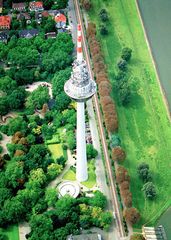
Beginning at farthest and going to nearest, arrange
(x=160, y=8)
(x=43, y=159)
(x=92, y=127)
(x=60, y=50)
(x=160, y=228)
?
(x=160, y=8) < (x=60, y=50) < (x=92, y=127) < (x=43, y=159) < (x=160, y=228)

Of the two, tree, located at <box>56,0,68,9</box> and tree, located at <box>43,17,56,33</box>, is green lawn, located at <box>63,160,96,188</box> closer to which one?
tree, located at <box>43,17,56,33</box>

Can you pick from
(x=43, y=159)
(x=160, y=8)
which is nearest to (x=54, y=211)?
(x=43, y=159)

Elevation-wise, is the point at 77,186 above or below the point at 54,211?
Result: above

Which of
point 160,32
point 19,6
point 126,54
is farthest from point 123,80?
point 19,6

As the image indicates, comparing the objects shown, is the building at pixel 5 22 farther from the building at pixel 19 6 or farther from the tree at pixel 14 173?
the tree at pixel 14 173

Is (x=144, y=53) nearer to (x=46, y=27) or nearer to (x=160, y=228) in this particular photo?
(x=46, y=27)

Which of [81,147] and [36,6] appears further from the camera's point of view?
[36,6]

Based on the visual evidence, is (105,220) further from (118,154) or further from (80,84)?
(80,84)
